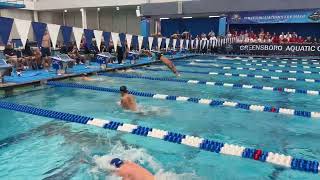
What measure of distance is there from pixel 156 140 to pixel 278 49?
14.9 metres

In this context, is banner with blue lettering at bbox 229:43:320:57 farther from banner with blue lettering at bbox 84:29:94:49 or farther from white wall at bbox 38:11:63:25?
white wall at bbox 38:11:63:25

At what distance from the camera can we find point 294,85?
9.41 meters

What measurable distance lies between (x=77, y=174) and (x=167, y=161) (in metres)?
1.09

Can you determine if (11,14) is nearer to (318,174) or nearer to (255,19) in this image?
(255,19)

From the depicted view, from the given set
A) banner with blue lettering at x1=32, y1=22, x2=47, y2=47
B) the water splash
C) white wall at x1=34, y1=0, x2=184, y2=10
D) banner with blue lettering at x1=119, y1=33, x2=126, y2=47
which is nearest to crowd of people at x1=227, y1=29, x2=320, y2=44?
white wall at x1=34, y1=0, x2=184, y2=10

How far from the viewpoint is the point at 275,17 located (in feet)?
66.7

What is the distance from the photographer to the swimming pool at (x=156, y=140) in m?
3.79

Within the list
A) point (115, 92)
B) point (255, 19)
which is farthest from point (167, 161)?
point (255, 19)

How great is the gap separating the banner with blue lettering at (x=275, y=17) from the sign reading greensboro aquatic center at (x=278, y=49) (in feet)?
9.80

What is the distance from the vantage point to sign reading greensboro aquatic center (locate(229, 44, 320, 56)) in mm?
17156

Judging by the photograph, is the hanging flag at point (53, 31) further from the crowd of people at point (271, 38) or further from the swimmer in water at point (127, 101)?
the crowd of people at point (271, 38)

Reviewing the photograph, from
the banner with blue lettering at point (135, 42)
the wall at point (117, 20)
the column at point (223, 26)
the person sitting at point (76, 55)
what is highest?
the wall at point (117, 20)

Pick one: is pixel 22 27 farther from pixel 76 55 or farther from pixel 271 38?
pixel 271 38

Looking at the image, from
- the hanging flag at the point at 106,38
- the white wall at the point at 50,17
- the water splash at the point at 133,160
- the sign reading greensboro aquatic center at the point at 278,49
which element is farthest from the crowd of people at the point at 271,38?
the white wall at the point at 50,17
